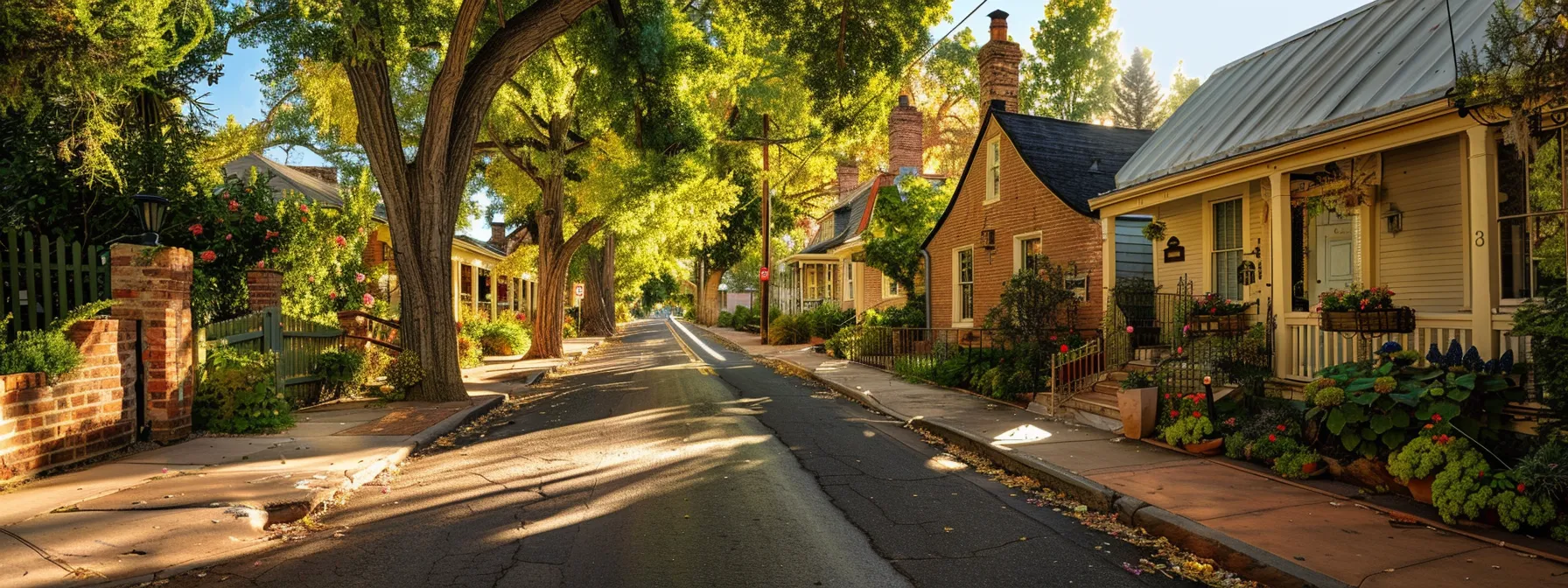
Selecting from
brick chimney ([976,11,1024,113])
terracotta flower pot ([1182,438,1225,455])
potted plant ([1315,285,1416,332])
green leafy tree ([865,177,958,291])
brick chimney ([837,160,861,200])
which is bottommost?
terracotta flower pot ([1182,438,1225,455])

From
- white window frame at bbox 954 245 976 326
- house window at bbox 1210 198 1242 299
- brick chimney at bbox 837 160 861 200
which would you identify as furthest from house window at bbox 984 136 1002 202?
brick chimney at bbox 837 160 861 200

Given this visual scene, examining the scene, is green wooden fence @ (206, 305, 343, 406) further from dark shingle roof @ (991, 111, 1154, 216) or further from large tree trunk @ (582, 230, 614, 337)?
large tree trunk @ (582, 230, 614, 337)

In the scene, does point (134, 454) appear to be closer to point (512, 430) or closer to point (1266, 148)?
point (512, 430)

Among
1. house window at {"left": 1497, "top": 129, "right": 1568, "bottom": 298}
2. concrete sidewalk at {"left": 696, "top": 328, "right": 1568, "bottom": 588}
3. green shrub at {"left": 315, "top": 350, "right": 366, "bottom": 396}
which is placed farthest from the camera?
green shrub at {"left": 315, "top": 350, "right": 366, "bottom": 396}

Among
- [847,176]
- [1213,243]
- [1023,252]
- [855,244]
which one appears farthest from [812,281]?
[1213,243]

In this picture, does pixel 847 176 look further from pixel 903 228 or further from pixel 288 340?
pixel 288 340

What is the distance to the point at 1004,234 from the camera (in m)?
17.9

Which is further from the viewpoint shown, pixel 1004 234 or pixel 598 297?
pixel 598 297

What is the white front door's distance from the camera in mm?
10547

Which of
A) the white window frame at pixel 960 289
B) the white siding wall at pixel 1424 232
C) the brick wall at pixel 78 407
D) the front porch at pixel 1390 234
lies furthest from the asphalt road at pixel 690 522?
the white window frame at pixel 960 289

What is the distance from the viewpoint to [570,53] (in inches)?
709

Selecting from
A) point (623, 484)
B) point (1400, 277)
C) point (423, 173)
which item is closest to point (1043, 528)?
point (623, 484)

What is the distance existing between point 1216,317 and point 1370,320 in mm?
2612

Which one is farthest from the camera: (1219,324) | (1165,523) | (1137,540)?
(1219,324)
